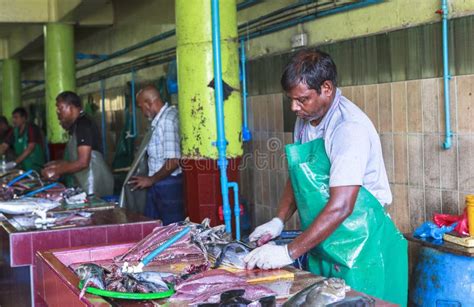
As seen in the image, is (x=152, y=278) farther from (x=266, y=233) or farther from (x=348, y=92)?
(x=348, y=92)

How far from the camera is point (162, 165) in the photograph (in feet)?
21.3

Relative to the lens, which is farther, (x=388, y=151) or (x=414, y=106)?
(x=388, y=151)

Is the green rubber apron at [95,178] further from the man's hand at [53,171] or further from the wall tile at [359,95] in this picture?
the wall tile at [359,95]

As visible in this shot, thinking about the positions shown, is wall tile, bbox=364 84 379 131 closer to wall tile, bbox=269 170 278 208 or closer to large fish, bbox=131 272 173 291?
wall tile, bbox=269 170 278 208

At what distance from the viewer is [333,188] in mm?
2994

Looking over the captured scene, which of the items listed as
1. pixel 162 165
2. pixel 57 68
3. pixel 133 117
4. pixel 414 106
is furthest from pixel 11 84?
pixel 414 106

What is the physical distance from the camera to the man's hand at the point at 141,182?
21.1 feet

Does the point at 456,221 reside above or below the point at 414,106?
below

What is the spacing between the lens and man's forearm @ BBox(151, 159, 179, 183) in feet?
20.9

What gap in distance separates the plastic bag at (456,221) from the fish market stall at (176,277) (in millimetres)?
1699

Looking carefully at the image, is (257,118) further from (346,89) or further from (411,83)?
(411,83)

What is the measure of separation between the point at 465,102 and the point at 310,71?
1840 millimetres

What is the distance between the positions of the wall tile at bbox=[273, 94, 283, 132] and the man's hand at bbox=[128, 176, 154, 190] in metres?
1.33

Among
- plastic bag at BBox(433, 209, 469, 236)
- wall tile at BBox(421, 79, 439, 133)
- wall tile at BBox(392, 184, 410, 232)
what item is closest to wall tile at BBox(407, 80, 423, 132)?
wall tile at BBox(421, 79, 439, 133)
